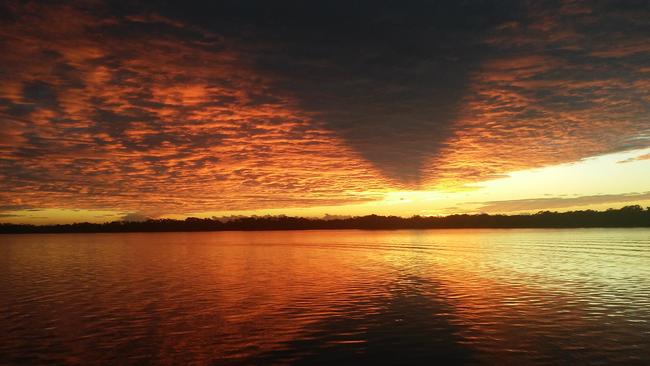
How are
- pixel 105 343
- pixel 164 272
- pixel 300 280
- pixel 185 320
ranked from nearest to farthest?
pixel 105 343, pixel 185 320, pixel 300 280, pixel 164 272

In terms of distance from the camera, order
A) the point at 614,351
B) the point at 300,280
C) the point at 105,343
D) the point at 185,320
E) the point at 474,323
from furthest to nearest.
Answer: the point at 300,280 → the point at 185,320 → the point at 474,323 → the point at 105,343 → the point at 614,351

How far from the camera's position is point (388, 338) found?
30156 mm

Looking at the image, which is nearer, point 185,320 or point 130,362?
point 130,362

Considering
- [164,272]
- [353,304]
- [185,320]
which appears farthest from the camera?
[164,272]

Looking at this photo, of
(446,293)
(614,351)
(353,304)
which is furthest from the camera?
(446,293)

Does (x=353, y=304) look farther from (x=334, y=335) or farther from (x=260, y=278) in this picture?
(x=260, y=278)

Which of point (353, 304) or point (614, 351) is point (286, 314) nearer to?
point (353, 304)

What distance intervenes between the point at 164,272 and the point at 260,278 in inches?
742

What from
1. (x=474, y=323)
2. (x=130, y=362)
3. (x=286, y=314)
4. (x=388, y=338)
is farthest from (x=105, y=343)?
(x=474, y=323)

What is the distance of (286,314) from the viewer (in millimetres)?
38250

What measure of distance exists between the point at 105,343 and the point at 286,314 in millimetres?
13605

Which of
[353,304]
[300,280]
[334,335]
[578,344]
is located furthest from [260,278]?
[578,344]

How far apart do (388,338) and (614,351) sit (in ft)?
41.4

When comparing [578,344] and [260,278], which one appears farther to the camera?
[260,278]
